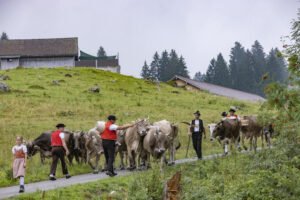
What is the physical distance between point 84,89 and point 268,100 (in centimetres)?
3170

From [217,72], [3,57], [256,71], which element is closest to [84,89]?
[3,57]

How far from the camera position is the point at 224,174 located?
13242 millimetres

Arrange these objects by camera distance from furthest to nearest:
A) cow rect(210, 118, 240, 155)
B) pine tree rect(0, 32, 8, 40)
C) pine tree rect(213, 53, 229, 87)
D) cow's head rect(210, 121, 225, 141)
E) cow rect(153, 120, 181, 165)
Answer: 1. pine tree rect(0, 32, 8, 40)
2. pine tree rect(213, 53, 229, 87)
3. cow's head rect(210, 121, 225, 141)
4. cow rect(210, 118, 240, 155)
5. cow rect(153, 120, 181, 165)

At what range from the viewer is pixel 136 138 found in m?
15.7

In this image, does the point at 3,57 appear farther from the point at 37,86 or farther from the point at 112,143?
the point at 112,143

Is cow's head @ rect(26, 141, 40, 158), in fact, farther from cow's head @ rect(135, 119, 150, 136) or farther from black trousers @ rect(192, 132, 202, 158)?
black trousers @ rect(192, 132, 202, 158)

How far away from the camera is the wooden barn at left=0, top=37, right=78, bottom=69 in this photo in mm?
63209

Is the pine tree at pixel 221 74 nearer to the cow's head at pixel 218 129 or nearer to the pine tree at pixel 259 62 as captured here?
the pine tree at pixel 259 62

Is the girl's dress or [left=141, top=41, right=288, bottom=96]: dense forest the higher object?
[left=141, top=41, right=288, bottom=96]: dense forest

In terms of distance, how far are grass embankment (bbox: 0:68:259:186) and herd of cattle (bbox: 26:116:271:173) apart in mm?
746

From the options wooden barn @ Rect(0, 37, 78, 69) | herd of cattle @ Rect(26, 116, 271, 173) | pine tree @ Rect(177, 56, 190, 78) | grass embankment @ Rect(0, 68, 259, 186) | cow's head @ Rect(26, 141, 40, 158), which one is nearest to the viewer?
herd of cattle @ Rect(26, 116, 271, 173)

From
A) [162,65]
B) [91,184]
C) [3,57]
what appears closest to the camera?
[91,184]

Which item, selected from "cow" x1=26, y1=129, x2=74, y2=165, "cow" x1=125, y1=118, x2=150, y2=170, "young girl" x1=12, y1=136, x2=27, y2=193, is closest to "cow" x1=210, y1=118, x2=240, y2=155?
"cow" x1=125, y1=118, x2=150, y2=170

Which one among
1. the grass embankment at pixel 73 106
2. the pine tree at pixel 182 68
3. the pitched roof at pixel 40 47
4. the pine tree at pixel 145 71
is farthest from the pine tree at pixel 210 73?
the grass embankment at pixel 73 106
